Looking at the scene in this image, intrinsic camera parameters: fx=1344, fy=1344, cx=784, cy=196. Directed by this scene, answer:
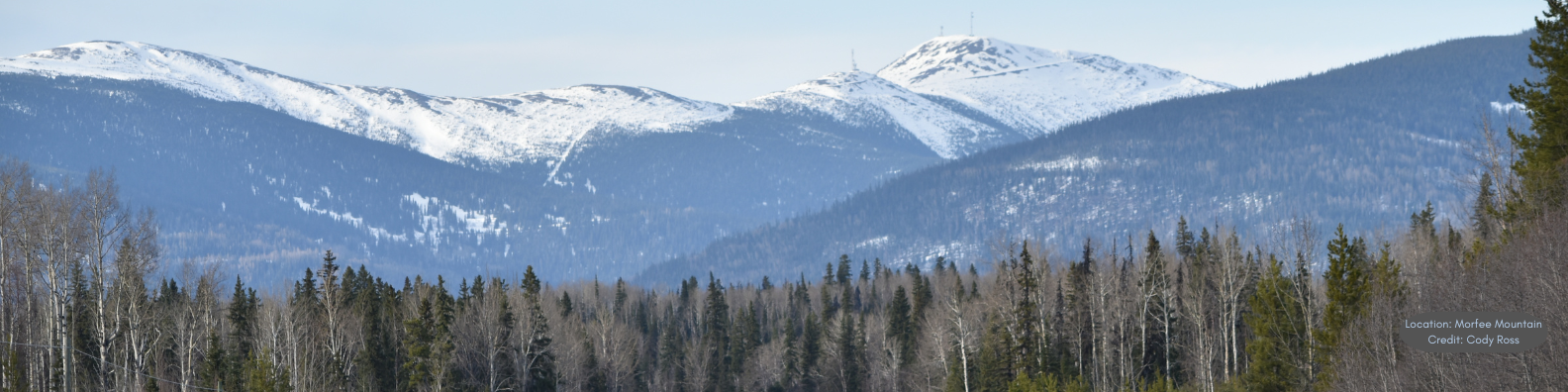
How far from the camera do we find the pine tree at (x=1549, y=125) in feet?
119

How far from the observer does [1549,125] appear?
38062mm

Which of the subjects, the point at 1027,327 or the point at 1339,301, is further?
the point at 1027,327

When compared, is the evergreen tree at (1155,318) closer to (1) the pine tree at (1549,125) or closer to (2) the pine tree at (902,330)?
(2) the pine tree at (902,330)

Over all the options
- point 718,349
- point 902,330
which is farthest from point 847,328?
point 718,349

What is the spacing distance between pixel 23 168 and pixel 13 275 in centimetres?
434

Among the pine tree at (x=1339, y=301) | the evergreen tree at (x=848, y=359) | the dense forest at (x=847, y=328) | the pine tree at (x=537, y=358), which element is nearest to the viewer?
the dense forest at (x=847, y=328)

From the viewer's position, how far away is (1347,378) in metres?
35.1

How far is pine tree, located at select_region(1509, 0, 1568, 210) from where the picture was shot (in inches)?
1423

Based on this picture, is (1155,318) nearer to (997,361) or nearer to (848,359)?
(997,361)

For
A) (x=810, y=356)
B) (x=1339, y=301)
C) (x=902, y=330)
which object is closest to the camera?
(x=1339, y=301)

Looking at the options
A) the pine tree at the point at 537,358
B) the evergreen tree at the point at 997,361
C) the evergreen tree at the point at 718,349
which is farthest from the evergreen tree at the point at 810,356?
the evergreen tree at the point at 997,361

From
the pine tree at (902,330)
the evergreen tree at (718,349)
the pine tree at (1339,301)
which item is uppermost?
the pine tree at (1339,301)

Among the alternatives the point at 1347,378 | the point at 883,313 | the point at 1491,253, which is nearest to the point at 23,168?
the point at 1347,378

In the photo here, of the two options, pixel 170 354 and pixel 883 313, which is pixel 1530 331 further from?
pixel 883 313
